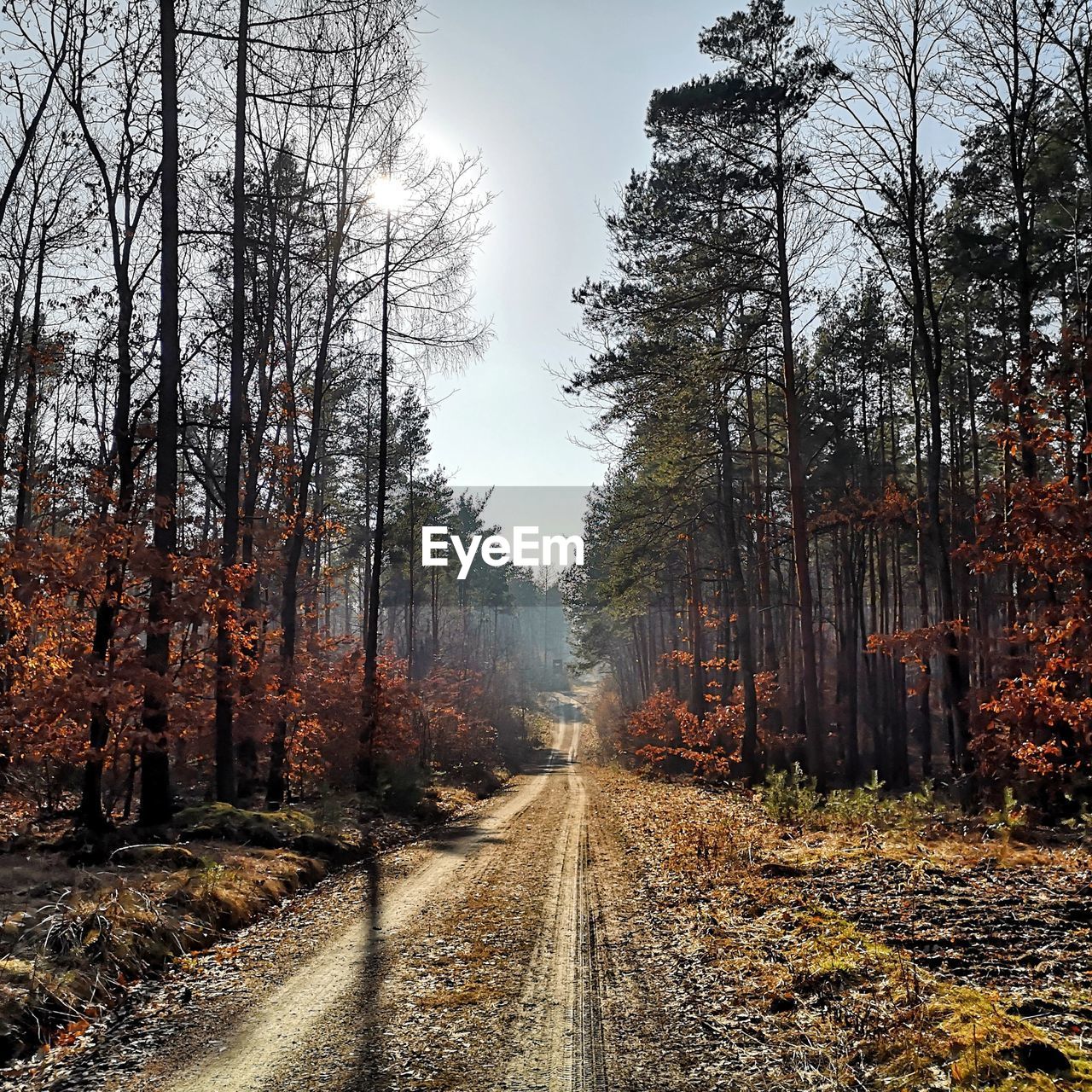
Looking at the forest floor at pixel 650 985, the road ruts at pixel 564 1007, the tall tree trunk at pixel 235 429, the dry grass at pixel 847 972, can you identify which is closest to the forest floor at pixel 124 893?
the forest floor at pixel 650 985

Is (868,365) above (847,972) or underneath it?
above

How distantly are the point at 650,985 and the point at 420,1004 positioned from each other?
166 centimetres

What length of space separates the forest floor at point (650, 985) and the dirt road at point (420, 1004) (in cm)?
2

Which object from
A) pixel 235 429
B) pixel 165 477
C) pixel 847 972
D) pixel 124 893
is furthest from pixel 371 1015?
pixel 235 429

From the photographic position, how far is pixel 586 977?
6.36 metres

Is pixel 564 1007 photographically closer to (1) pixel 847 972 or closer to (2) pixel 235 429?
(1) pixel 847 972

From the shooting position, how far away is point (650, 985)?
620 centimetres

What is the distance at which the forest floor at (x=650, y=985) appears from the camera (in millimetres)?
4590

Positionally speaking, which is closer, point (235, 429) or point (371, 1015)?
point (371, 1015)

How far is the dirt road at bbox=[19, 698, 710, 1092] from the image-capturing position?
4656mm

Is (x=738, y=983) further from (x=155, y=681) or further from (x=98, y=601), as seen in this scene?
(x=98, y=601)

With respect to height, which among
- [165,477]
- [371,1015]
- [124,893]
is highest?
[165,477]

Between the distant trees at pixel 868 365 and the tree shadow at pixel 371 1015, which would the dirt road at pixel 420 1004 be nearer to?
the tree shadow at pixel 371 1015

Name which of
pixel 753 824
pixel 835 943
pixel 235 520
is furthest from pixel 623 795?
pixel 835 943
